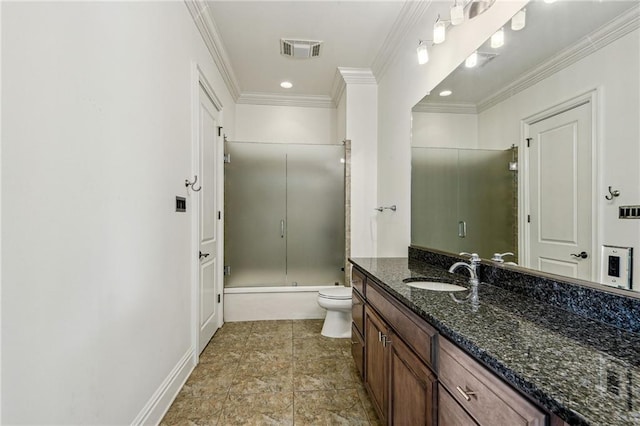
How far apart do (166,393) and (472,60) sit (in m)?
2.55

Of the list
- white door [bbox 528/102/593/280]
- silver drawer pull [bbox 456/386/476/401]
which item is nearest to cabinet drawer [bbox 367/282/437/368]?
silver drawer pull [bbox 456/386/476/401]

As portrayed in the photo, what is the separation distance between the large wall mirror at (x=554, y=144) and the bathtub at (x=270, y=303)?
1876mm

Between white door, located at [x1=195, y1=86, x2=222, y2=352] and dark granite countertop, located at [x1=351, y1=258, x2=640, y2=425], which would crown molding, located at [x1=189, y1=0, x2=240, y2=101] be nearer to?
white door, located at [x1=195, y1=86, x2=222, y2=352]

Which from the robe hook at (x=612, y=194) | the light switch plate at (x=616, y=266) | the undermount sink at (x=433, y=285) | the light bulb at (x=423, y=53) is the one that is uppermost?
the light bulb at (x=423, y=53)

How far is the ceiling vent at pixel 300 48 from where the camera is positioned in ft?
8.86

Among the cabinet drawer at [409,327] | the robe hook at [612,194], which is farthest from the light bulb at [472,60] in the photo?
the cabinet drawer at [409,327]

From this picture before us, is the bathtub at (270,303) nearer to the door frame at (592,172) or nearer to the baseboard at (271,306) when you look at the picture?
the baseboard at (271,306)

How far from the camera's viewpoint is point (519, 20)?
1.32 m

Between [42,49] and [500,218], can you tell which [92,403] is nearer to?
[42,49]

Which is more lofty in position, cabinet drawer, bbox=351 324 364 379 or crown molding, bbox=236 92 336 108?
crown molding, bbox=236 92 336 108

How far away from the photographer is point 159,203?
165 centimetres

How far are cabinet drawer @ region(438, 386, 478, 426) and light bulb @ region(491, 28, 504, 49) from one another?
1539 millimetres

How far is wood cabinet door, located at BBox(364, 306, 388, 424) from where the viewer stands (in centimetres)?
146

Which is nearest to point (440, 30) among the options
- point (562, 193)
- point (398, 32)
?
point (398, 32)
